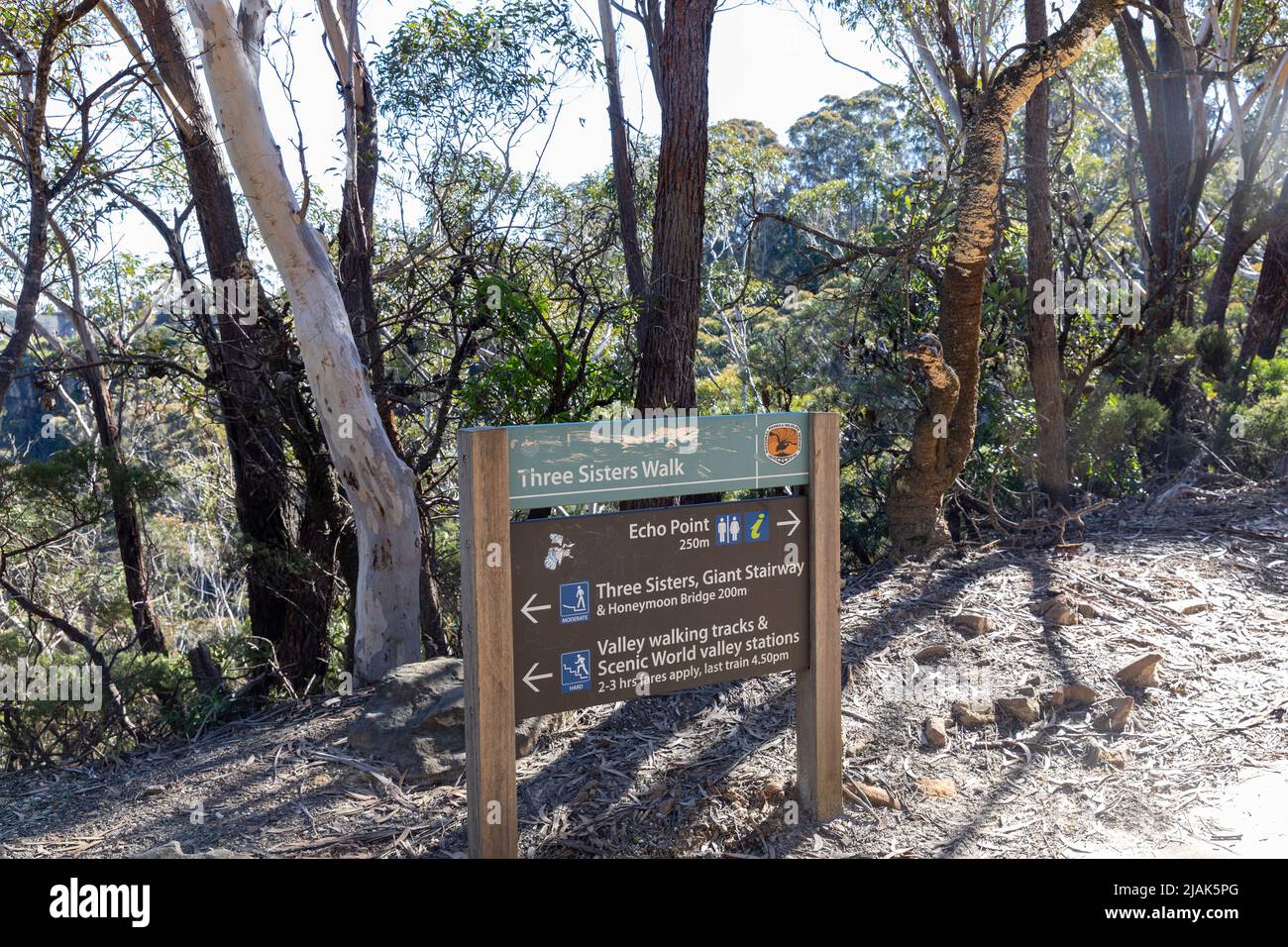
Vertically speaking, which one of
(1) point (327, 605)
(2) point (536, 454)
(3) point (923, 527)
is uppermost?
(2) point (536, 454)

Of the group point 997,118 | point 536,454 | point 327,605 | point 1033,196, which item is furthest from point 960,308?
point 327,605

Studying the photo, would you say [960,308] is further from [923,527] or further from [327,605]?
[327,605]

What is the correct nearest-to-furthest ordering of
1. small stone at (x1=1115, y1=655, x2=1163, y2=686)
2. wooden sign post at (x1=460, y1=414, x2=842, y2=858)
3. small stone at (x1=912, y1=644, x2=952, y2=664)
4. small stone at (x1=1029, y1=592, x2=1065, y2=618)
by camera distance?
wooden sign post at (x1=460, y1=414, x2=842, y2=858) < small stone at (x1=1115, y1=655, x2=1163, y2=686) < small stone at (x1=912, y1=644, x2=952, y2=664) < small stone at (x1=1029, y1=592, x2=1065, y2=618)

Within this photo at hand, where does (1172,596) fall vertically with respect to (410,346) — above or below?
below

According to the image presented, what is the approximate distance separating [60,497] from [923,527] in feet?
22.9

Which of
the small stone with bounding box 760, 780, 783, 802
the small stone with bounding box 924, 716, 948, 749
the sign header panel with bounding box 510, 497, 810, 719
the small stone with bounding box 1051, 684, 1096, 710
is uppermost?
the sign header panel with bounding box 510, 497, 810, 719

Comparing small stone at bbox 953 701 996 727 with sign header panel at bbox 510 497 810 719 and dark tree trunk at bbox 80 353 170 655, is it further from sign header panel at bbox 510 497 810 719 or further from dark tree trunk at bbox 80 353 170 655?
dark tree trunk at bbox 80 353 170 655

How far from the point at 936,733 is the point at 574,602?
6.38 ft

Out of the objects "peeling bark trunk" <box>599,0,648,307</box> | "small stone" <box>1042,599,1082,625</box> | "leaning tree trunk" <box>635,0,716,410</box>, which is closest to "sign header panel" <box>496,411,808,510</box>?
"small stone" <box>1042,599,1082,625</box>

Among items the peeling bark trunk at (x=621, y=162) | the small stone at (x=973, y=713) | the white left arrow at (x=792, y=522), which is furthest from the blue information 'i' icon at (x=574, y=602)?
the peeling bark trunk at (x=621, y=162)

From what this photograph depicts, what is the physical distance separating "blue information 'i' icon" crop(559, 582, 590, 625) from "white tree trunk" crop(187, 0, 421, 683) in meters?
3.63

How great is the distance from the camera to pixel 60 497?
8.92 metres

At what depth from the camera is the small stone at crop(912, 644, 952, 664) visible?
5.30 m

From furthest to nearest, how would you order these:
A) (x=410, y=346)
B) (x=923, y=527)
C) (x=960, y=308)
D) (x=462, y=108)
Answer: (x=462, y=108)
(x=410, y=346)
(x=923, y=527)
(x=960, y=308)
